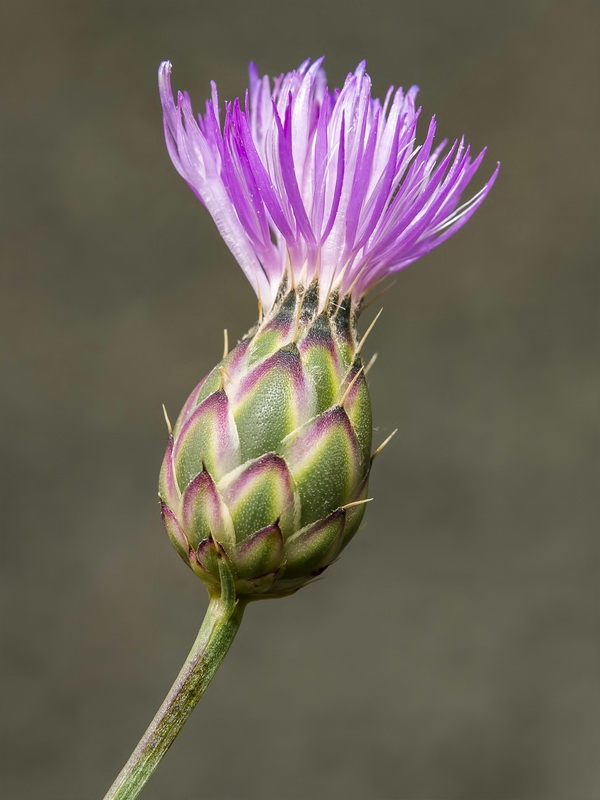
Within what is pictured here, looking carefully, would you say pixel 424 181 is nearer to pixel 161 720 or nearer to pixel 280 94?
pixel 280 94

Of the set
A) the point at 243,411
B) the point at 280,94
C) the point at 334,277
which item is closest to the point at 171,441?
the point at 243,411

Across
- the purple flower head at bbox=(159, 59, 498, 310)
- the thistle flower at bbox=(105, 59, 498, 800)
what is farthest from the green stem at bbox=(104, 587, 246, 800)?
the purple flower head at bbox=(159, 59, 498, 310)

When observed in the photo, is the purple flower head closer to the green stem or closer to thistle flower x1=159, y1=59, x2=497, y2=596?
thistle flower x1=159, y1=59, x2=497, y2=596

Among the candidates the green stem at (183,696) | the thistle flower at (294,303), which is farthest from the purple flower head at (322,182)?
the green stem at (183,696)

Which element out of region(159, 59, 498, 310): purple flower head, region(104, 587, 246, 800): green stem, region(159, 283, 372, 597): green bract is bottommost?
region(104, 587, 246, 800): green stem

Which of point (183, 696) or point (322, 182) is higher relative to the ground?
point (322, 182)

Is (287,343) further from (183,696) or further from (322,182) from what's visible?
(183,696)

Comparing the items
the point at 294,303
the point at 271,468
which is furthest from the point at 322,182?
the point at 271,468
